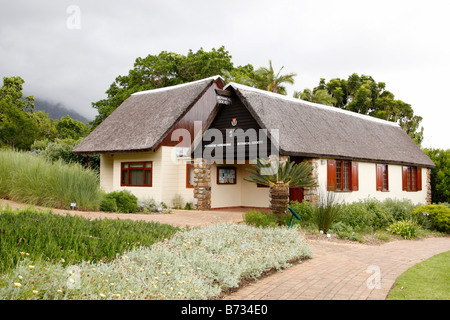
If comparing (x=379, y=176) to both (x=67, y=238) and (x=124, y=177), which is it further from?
(x=67, y=238)

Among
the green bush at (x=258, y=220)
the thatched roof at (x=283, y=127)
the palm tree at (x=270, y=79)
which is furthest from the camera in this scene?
the palm tree at (x=270, y=79)

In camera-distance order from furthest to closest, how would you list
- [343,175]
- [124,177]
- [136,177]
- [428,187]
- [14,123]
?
[14,123] → [428,187] → [124,177] → [136,177] → [343,175]

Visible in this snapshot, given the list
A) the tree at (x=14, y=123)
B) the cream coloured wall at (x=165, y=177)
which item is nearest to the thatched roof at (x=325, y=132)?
the cream coloured wall at (x=165, y=177)

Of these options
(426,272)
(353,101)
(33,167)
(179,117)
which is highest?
(353,101)

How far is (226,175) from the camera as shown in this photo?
18.3 metres

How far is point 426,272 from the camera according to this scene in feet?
21.8

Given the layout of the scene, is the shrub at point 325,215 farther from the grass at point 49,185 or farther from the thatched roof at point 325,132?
the grass at point 49,185

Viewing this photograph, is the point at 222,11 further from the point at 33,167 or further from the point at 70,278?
the point at 33,167

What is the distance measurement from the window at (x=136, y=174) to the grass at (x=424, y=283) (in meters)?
13.0

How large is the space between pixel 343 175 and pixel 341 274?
1145cm

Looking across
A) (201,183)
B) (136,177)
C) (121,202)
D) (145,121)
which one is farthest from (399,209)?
(145,121)

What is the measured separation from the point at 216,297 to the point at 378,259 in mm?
4225

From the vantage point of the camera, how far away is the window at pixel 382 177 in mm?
19109

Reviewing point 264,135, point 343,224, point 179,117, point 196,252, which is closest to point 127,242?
point 196,252
